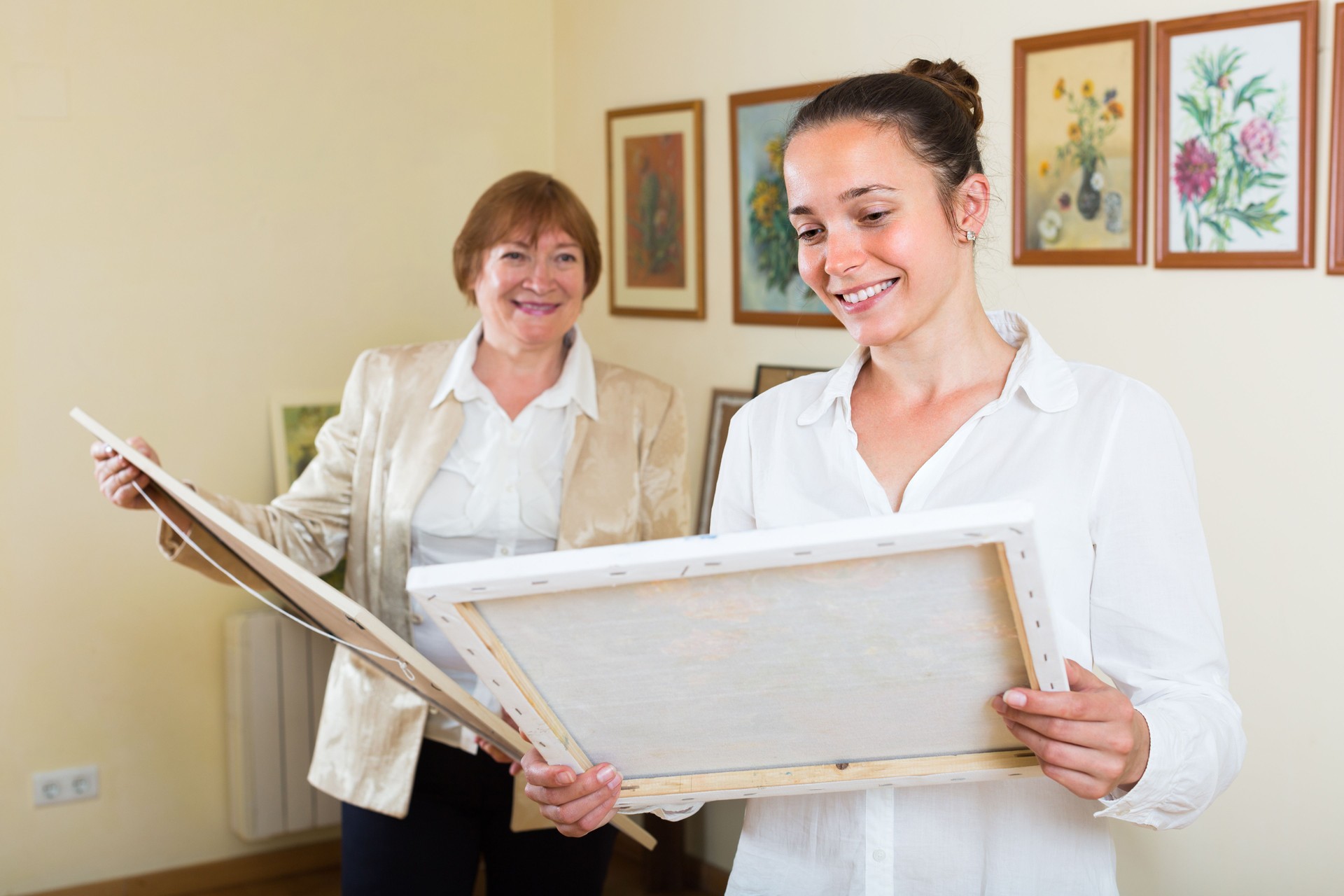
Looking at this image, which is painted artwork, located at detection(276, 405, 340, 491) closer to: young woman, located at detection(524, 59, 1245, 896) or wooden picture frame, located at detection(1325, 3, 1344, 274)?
young woman, located at detection(524, 59, 1245, 896)

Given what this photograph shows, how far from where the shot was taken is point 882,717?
1.16m

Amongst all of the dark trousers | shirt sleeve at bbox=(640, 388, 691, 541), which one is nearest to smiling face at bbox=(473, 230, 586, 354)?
shirt sleeve at bbox=(640, 388, 691, 541)

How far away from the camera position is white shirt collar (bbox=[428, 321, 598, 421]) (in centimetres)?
255

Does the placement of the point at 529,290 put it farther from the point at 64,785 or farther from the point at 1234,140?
the point at 64,785

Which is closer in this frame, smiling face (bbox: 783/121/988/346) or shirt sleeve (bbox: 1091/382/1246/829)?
shirt sleeve (bbox: 1091/382/1246/829)

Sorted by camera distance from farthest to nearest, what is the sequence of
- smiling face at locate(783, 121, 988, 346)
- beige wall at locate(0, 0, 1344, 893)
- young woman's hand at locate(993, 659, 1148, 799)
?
beige wall at locate(0, 0, 1344, 893)
smiling face at locate(783, 121, 988, 346)
young woman's hand at locate(993, 659, 1148, 799)

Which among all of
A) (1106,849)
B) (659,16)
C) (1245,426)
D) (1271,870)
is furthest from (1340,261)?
(659,16)

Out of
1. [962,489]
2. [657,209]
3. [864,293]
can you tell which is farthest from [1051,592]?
[657,209]

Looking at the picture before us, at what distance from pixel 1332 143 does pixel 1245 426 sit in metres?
0.55

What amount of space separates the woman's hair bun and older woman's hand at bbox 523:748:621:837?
873mm

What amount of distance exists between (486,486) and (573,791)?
4.14ft

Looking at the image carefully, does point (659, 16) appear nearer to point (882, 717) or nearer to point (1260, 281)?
point (1260, 281)

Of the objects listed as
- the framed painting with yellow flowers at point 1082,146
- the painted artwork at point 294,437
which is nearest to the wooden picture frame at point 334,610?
the framed painting with yellow flowers at point 1082,146

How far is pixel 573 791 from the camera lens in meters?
1.28
